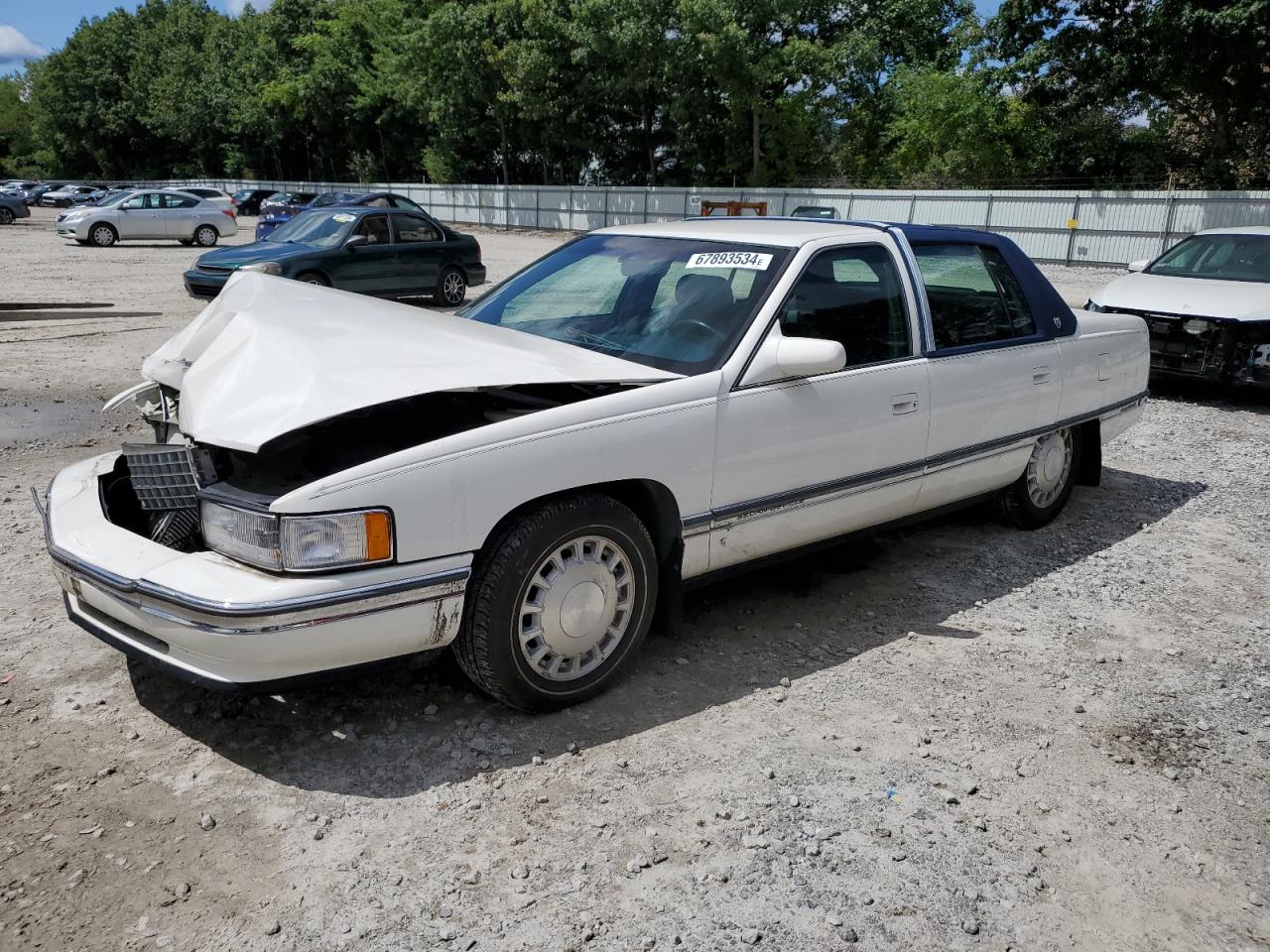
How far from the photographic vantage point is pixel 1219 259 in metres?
9.98

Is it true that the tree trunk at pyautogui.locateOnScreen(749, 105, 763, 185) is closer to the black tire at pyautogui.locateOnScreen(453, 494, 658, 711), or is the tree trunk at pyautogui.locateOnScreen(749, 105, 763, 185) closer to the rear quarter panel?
the rear quarter panel

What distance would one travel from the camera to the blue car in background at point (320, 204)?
952 inches

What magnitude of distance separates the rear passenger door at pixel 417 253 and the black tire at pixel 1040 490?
11105 mm

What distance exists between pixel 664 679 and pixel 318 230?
40.7ft

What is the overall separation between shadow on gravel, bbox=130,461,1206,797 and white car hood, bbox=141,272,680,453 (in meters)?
0.88

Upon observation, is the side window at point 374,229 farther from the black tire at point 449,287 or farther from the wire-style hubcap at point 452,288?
the wire-style hubcap at point 452,288

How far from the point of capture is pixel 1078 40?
27375mm

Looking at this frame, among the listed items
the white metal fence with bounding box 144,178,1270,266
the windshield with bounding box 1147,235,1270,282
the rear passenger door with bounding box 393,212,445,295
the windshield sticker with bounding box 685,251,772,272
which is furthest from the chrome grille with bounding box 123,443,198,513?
the white metal fence with bounding box 144,178,1270,266

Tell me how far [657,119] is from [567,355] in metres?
41.4

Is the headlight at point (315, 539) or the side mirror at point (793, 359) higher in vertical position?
the side mirror at point (793, 359)

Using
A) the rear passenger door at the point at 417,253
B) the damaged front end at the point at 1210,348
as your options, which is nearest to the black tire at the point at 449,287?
the rear passenger door at the point at 417,253

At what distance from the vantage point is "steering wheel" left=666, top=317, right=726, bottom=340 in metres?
4.05

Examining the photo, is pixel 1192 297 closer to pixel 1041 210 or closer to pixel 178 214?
pixel 1041 210

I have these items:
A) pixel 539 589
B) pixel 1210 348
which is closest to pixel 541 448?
pixel 539 589
